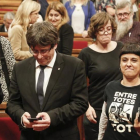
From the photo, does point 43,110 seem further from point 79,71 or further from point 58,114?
point 79,71

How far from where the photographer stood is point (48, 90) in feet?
7.18

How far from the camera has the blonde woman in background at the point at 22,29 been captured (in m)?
3.69

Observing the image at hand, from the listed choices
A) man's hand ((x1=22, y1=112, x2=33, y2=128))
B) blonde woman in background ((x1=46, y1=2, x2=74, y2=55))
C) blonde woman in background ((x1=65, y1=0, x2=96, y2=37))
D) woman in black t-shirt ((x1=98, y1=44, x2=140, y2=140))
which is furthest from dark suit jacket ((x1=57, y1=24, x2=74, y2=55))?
man's hand ((x1=22, y1=112, x2=33, y2=128))

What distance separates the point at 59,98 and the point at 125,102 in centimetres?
37

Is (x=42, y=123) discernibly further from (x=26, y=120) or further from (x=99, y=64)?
(x=99, y=64)

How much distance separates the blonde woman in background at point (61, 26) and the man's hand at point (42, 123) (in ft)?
5.57

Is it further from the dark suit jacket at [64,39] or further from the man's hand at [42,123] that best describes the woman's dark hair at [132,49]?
the dark suit jacket at [64,39]

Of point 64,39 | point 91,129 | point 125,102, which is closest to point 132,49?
point 125,102

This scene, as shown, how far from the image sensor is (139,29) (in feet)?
12.1

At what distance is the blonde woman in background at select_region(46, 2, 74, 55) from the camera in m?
3.77

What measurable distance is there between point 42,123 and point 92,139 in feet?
3.05

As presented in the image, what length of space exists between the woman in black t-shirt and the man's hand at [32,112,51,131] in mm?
377

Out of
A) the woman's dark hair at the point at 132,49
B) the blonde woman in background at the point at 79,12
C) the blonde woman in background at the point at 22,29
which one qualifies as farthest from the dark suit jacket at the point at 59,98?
the blonde woman in background at the point at 79,12

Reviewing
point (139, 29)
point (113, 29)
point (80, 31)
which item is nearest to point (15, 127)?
point (113, 29)
